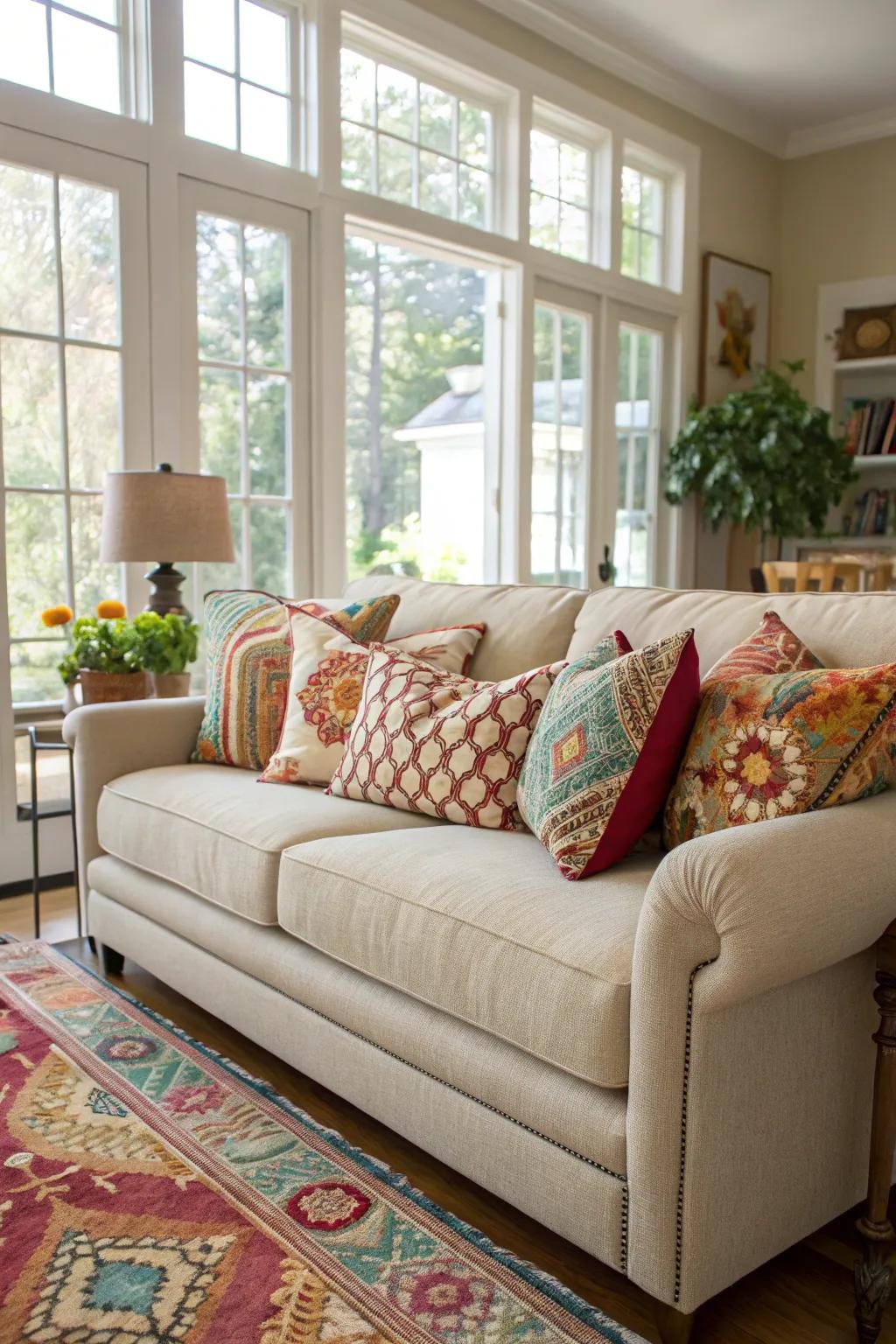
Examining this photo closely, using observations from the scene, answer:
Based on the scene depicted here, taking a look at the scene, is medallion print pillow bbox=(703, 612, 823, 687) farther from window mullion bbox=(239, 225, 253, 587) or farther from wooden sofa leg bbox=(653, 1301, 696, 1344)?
window mullion bbox=(239, 225, 253, 587)

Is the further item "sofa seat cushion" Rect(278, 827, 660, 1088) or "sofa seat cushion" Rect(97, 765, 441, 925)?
"sofa seat cushion" Rect(97, 765, 441, 925)

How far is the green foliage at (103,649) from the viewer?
2881 mm

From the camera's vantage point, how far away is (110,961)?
2.63 m

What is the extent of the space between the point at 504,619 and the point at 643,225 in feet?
11.6

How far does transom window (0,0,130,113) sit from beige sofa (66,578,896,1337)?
7.61ft

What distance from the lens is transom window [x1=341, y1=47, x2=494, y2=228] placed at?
403cm

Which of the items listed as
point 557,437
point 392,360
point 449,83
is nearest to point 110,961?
point 557,437

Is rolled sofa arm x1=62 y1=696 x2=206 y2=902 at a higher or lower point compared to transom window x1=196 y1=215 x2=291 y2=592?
lower

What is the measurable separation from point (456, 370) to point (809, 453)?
3.91m

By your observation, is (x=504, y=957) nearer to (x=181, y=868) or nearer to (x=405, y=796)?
(x=405, y=796)

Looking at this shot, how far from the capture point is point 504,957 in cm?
152

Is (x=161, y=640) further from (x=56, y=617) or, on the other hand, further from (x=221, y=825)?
(x=221, y=825)

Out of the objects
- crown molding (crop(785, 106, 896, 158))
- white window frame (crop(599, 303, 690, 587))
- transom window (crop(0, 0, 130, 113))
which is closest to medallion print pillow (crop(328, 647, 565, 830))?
transom window (crop(0, 0, 130, 113))

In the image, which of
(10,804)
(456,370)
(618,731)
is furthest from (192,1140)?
(456,370)
